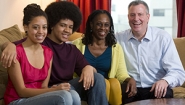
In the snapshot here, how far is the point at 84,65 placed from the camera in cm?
223

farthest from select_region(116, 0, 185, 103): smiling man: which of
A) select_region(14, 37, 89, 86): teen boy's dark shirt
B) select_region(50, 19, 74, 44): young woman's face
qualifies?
select_region(50, 19, 74, 44): young woman's face

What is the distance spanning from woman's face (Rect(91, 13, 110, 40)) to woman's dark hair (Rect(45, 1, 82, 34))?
0.18 m

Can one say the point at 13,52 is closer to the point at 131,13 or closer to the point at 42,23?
the point at 42,23

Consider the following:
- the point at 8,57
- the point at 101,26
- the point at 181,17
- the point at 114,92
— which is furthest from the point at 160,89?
the point at 181,17

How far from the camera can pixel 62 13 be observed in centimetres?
222

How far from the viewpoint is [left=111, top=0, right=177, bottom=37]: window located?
3525 millimetres

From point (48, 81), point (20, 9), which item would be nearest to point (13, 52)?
point (48, 81)

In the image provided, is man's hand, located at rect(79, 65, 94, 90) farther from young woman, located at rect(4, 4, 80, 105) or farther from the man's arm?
the man's arm

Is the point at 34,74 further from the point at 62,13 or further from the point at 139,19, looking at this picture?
the point at 139,19

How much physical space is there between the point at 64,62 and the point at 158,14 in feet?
5.98

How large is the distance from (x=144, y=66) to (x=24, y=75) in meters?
1.08

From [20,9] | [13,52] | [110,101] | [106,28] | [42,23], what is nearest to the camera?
[13,52]

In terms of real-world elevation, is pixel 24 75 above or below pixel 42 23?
below

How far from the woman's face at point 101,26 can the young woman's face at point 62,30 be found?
294mm
